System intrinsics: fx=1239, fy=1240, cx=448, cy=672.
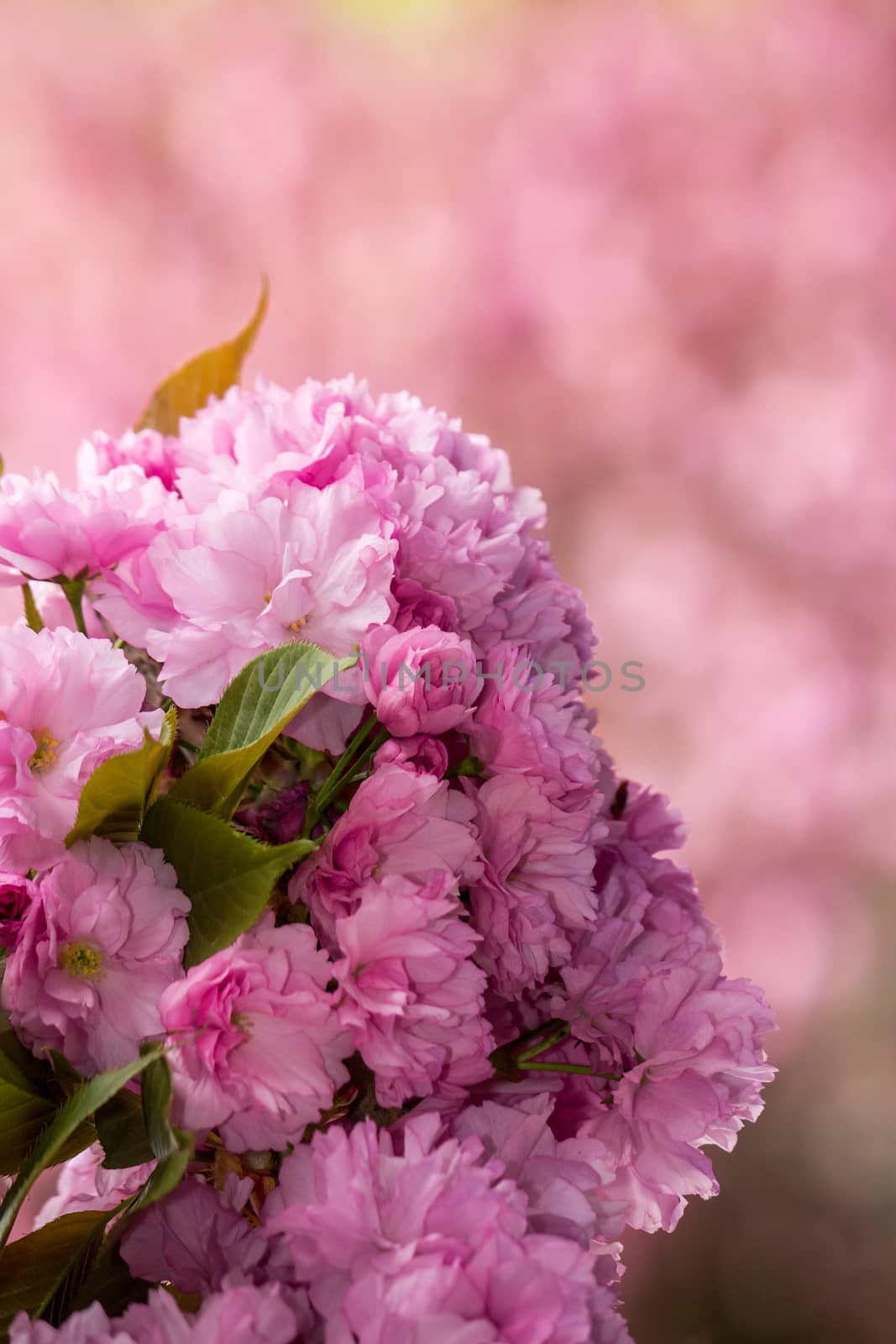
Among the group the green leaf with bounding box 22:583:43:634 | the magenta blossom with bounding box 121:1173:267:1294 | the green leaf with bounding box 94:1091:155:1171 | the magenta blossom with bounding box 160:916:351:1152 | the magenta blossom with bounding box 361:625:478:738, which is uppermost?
the green leaf with bounding box 22:583:43:634

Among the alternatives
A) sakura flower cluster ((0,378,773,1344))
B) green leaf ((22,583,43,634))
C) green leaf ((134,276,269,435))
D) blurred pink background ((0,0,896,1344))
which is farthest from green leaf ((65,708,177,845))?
blurred pink background ((0,0,896,1344))

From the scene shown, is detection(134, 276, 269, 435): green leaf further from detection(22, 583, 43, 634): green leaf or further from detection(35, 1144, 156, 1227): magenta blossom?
detection(35, 1144, 156, 1227): magenta blossom

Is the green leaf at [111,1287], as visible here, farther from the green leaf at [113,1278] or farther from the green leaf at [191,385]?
the green leaf at [191,385]

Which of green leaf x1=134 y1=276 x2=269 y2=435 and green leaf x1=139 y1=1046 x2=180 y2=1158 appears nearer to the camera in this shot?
green leaf x1=139 y1=1046 x2=180 y2=1158

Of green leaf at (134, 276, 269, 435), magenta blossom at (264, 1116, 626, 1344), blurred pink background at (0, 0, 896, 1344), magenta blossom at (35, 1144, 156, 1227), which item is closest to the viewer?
magenta blossom at (264, 1116, 626, 1344)

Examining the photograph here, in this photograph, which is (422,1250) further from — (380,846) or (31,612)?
(31,612)

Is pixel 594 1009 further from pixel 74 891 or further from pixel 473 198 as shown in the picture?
pixel 473 198

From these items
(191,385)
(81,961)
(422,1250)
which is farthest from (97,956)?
(191,385)
